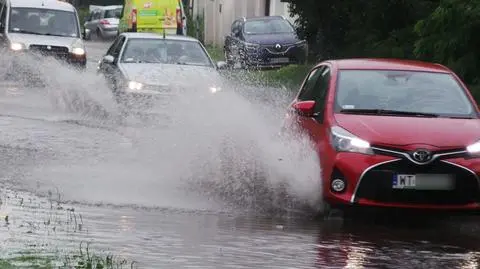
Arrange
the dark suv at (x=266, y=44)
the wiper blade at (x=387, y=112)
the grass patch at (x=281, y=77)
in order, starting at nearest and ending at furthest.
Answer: the wiper blade at (x=387, y=112)
the grass patch at (x=281, y=77)
the dark suv at (x=266, y=44)

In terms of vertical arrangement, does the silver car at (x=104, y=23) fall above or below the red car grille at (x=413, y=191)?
below

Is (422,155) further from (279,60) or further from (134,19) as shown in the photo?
(134,19)

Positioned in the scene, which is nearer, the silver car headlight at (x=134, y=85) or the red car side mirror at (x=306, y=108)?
the red car side mirror at (x=306, y=108)

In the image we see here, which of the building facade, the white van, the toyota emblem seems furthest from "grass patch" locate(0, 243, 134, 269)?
the building facade

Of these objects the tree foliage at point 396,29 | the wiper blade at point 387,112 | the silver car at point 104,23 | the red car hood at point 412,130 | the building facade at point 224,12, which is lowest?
the silver car at point 104,23

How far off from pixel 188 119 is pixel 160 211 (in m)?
6.12

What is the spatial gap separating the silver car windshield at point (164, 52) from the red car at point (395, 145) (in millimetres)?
9458

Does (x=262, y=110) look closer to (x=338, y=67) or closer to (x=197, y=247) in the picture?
(x=338, y=67)

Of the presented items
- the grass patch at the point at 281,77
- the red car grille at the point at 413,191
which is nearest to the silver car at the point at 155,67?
the grass patch at the point at 281,77

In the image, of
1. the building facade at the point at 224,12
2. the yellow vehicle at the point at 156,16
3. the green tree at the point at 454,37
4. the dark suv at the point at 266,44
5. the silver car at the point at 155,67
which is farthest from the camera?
the building facade at the point at 224,12

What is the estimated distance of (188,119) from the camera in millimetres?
17078

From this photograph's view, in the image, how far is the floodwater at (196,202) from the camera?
9.00 meters

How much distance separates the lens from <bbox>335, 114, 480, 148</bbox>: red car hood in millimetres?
10492

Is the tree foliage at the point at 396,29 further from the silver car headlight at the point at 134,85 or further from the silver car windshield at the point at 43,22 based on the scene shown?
the silver car windshield at the point at 43,22
